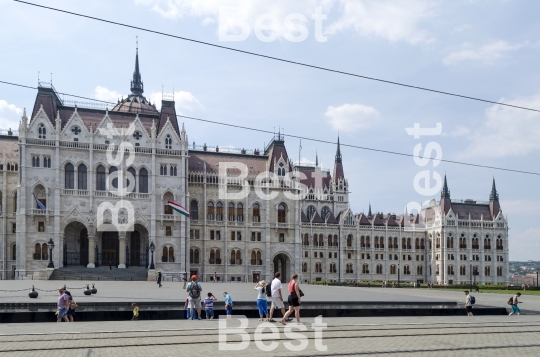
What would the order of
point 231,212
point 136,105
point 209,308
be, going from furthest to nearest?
1. point 136,105
2. point 231,212
3. point 209,308

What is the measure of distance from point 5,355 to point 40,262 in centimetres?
5044

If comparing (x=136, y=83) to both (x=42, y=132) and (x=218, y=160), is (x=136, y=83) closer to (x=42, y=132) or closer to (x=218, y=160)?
(x=218, y=160)

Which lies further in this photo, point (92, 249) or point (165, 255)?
point (165, 255)

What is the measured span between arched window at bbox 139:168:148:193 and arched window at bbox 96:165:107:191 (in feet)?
12.8

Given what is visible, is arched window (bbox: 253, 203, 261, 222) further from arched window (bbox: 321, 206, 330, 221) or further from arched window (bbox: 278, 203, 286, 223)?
arched window (bbox: 321, 206, 330, 221)

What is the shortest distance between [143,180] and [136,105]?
21.6 meters

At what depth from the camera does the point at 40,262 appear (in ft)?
193

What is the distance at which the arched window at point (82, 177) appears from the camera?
61.6 metres

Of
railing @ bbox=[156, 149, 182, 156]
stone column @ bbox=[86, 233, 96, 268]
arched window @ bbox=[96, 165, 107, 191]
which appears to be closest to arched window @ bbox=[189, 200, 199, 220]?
railing @ bbox=[156, 149, 182, 156]

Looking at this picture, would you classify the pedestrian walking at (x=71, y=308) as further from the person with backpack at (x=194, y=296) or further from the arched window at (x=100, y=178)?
the arched window at (x=100, y=178)

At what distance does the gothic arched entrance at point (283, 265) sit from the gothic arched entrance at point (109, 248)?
20955mm

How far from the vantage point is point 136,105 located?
271ft

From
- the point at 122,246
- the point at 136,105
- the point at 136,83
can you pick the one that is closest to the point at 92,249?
the point at 122,246

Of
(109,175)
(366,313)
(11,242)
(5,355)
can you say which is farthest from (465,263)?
(5,355)
